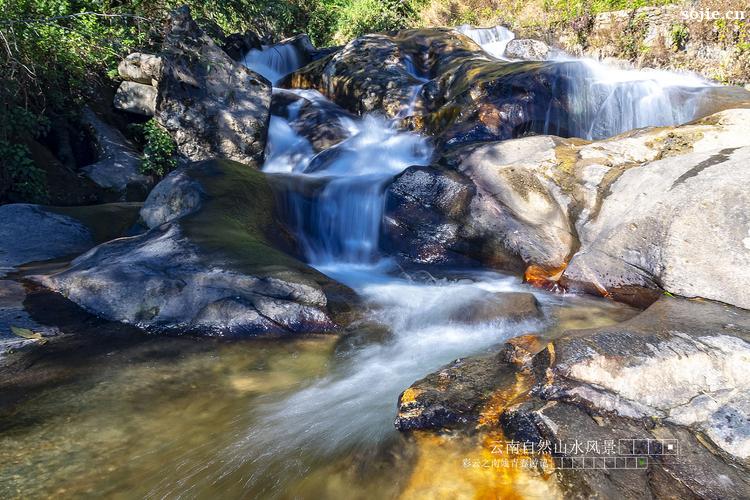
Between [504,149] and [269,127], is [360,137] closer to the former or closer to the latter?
[269,127]

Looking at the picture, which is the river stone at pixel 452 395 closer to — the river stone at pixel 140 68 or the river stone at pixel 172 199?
the river stone at pixel 172 199

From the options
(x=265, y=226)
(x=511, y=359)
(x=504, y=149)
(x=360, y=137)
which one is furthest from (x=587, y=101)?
(x=511, y=359)

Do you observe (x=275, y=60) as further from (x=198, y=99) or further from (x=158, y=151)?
(x=158, y=151)

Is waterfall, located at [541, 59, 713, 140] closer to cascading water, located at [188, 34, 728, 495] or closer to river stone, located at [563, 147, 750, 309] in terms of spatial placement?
cascading water, located at [188, 34, 728, 495]

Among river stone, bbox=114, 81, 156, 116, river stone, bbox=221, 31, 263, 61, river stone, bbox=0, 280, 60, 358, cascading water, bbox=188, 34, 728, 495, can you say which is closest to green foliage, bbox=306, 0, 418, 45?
river stone, bbox=221, 31, 263, 61

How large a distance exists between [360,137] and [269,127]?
7.69ft

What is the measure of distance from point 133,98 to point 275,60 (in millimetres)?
6916

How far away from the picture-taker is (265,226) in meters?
6.71

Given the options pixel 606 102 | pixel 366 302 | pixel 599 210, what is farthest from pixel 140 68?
pixel 606 102

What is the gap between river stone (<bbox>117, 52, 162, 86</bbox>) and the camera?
10.4 meters

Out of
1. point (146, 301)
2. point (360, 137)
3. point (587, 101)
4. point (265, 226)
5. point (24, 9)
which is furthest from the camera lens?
point (360, 137)

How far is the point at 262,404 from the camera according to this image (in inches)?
139

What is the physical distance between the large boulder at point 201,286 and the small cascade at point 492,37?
43.6 ft

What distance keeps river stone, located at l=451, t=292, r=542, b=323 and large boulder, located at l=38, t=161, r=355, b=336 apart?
4.37 feet
